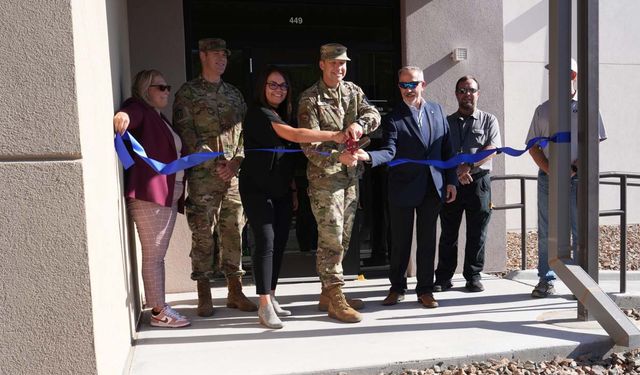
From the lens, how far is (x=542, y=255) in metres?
5.30

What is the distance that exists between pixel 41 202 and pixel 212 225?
1925 mm

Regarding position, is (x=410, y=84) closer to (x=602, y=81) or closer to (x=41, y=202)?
(x=41, y=202)

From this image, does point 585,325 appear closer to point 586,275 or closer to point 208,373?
point 586,275

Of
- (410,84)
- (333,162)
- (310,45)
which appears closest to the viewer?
(333,162)

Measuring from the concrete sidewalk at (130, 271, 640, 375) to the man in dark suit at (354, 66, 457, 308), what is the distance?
0.39 metres

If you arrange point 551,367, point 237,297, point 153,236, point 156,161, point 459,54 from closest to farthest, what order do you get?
point 551,367, point 156,161, point 153,236, point 237,297, point 459,54

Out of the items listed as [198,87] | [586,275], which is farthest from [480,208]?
[198,87]

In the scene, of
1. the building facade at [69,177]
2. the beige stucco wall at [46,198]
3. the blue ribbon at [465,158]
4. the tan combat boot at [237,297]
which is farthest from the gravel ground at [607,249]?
the beige stucco wall at [46,198]

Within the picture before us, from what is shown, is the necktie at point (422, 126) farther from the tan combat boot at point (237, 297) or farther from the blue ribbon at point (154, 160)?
the tan combat boot at point (237, 297)

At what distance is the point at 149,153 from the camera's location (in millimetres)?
4156

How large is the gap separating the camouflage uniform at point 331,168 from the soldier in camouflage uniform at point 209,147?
61cm

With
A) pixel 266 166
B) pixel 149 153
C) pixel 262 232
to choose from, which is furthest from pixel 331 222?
pixel 149 153

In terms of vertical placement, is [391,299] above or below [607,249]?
above

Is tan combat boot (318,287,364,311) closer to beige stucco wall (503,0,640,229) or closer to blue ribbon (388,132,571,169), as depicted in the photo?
blue ribbon (388,132,571,169)
